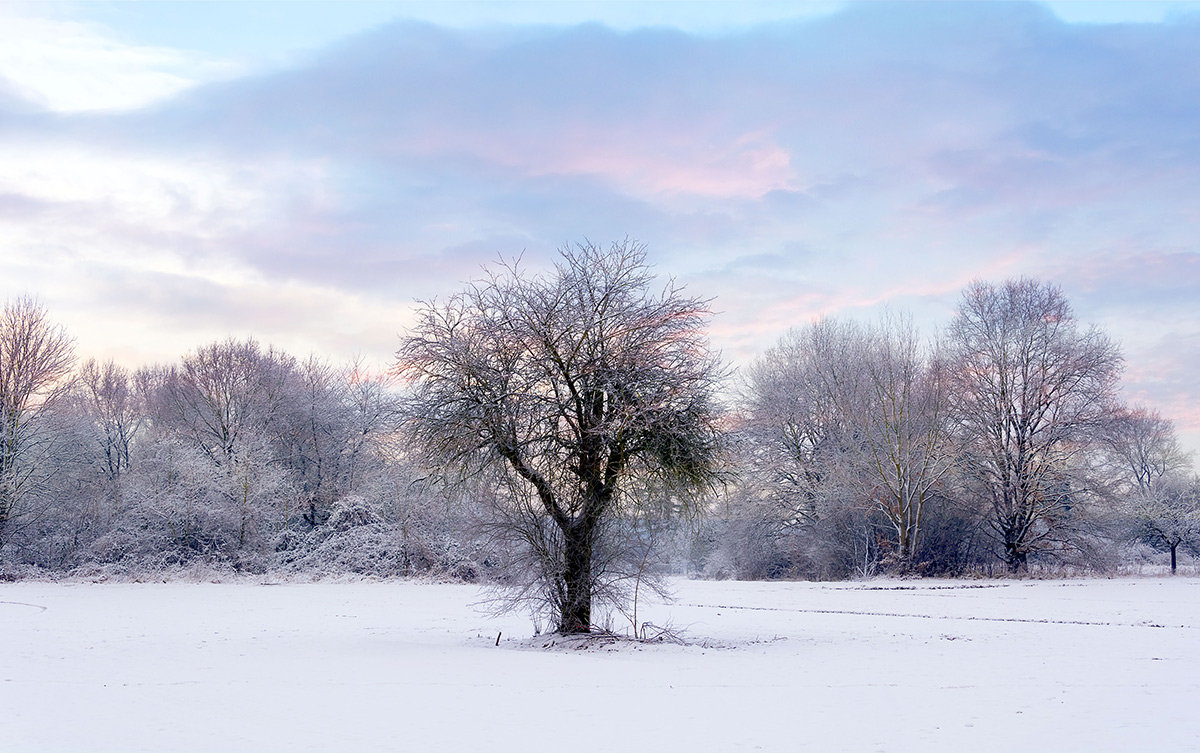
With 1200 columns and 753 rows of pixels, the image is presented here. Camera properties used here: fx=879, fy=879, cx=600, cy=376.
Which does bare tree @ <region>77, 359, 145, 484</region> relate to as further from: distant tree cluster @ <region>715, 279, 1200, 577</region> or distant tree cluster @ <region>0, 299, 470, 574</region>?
distant tree cluster @ <region>715, 279, 1200, 577</region>

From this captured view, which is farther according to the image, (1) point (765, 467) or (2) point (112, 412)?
(2) point (112, 412)

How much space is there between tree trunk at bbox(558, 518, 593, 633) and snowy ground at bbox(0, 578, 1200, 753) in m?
0.84

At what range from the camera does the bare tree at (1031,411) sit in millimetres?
41250

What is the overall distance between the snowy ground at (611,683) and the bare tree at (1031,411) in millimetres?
15949

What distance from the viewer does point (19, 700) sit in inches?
469

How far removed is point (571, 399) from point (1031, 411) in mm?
31767

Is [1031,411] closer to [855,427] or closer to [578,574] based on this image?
[855,427]

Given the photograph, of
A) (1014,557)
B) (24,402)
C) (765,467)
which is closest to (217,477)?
(24,402)

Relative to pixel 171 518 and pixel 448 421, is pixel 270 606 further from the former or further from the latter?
pixel 171 518

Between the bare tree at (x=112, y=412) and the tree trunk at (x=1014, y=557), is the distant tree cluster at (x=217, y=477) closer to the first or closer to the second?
the bare tree at (x=112, y=412)

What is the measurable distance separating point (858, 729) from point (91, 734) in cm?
866

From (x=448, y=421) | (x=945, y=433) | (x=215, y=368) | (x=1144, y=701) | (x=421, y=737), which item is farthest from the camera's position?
(x=215, y=368)

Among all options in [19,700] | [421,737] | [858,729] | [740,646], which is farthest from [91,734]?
[740,646]

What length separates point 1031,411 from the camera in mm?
42031
